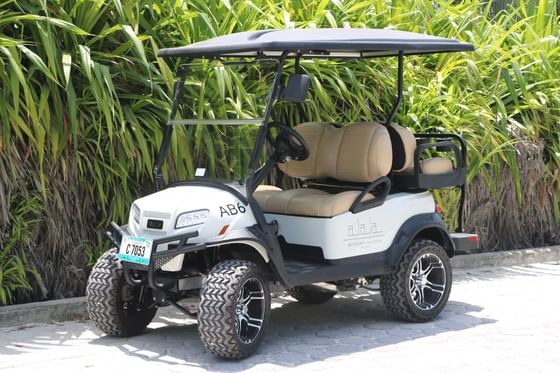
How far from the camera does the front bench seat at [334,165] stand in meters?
5.64

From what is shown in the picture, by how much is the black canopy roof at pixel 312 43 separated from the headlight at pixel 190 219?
912 millimetres

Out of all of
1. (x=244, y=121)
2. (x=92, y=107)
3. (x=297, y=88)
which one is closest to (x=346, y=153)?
(x=244, y=121)

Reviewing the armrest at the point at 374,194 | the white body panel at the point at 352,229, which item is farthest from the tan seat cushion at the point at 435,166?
the armrest at the point at 374,194

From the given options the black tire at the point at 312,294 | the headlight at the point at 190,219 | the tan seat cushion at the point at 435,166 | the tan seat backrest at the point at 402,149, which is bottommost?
the black tire at the point at 312,294

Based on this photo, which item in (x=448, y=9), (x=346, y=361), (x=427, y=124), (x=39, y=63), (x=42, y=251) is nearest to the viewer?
(x=346, y=361)

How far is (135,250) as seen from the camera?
507cm

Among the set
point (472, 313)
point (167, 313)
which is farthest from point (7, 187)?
point (472, 313)

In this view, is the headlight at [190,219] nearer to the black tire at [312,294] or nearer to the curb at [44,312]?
the curb at [44,312]

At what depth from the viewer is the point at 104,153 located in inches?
247

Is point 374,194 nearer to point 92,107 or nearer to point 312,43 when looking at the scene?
point 312,43

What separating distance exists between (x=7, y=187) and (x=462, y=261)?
3.85m

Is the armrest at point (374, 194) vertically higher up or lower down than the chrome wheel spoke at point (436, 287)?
higher up

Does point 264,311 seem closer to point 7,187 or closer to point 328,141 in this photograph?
point 328,141

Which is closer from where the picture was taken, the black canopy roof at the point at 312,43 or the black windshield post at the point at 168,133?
the black canopy roof at the point at 312,43
